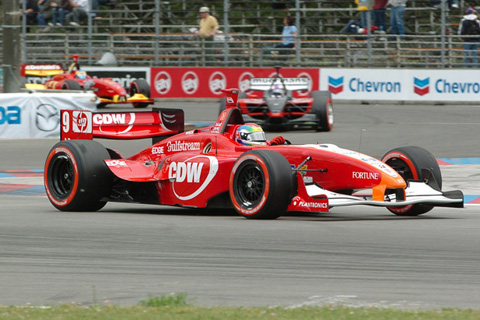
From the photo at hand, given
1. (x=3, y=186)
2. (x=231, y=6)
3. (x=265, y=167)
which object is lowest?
(x=3, y=186)

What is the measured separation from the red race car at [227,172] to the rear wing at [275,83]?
34.5ft

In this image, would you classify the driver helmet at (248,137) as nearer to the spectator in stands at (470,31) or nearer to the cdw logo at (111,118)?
the cdw logo at (111,118)

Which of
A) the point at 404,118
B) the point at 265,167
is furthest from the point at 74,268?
the point at 404,118

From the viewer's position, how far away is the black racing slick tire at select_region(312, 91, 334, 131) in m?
20.8

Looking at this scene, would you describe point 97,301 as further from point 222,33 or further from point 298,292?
point 222,33

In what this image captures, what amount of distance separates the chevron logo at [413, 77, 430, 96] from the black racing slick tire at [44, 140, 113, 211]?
806 inches

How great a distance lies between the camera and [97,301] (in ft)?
18.5

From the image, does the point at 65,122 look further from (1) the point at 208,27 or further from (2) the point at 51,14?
(2) the point at 51,14

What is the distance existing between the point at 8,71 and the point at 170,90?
10.7m

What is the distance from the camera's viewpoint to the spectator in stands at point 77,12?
33812 millimetres

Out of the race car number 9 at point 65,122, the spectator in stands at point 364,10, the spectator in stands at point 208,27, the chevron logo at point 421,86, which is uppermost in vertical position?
the spectator in stands at point 364,10

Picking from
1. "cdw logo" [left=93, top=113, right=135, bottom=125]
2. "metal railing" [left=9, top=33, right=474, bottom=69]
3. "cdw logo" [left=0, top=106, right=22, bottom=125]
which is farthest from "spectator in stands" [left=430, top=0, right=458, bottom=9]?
"cdw logo" [left=93, top=113, right=135, bottom=125]

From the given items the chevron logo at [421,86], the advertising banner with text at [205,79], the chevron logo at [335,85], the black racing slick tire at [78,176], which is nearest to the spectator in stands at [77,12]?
the advertising banner with text at [205,79]

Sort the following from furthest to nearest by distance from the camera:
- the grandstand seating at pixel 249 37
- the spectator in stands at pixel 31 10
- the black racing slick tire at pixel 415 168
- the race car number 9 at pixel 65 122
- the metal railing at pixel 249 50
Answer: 1. the spectator in stands at pixel 31 10
2. the grandstand seating at pixel 249 37
3. the metal railing at pixel 249 50
4. the race car number 9 at pixel 65 122
5. the black racing slick tire at pixel 415 168
